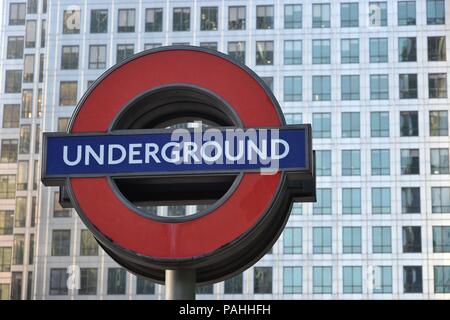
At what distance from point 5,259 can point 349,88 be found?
117 feet

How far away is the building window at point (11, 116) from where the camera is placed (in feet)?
299

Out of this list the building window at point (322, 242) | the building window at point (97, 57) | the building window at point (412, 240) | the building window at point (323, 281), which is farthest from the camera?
the building window at point (97, 57)

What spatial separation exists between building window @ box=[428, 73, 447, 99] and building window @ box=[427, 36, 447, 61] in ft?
4.86

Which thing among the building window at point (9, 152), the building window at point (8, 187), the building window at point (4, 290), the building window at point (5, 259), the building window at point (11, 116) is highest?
the building window at point (11, 116)

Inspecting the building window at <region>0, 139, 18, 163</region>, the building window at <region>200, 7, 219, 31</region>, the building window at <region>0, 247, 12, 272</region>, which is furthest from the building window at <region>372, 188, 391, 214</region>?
the building window at <region>0, 247, 12, 272</region>

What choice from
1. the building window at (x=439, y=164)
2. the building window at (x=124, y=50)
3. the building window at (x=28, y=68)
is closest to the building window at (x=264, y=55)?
the building window at (x=124, y=50)

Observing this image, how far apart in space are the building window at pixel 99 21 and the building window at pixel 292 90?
16.4 metres

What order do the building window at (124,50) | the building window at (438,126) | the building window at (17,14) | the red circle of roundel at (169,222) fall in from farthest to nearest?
the building window at (17,14), the building window at (124,50), the building window at (438,126), the red circle of roundel at (169,222)

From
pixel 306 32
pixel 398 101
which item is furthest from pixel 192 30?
pixel 398 101

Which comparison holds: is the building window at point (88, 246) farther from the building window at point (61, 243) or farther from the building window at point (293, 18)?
the building window at point (293, 18)

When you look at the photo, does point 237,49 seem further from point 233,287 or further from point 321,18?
point 233,287

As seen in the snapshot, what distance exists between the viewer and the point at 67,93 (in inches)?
3290

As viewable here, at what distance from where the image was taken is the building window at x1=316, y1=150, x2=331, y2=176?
7969 centimetres

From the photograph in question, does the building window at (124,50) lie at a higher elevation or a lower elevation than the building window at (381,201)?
higher
